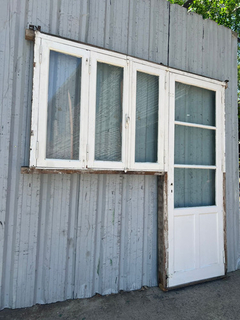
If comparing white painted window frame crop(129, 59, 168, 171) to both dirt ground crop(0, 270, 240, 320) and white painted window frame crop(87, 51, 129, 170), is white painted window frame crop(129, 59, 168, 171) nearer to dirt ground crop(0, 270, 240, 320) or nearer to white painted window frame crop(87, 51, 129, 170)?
white painted window frame crop(87, 51, 129, 170)

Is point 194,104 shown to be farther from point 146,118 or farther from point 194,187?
point 194,187

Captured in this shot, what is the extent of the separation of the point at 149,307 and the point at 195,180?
1424mm

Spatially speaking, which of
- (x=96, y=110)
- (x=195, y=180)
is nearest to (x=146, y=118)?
(x=96, y=110)

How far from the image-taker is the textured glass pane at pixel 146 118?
2322 millimetres

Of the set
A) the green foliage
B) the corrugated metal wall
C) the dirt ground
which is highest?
the green foliage

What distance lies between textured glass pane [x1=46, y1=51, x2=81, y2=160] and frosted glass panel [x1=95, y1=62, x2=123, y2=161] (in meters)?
0.21

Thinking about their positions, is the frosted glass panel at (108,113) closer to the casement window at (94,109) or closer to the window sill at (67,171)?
the casement window at (94,109)

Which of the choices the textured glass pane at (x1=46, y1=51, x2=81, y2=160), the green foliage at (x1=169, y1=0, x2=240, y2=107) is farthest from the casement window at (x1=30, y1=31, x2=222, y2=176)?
the green foliage at (x1=169, y1=0, x2=240, y2=107)

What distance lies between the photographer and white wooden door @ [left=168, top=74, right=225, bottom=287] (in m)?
2.45

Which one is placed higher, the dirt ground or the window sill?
the window sill

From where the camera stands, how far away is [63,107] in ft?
6.48

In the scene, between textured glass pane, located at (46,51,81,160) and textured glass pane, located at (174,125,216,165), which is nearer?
textured glass pane, located at (46,51,81,160)

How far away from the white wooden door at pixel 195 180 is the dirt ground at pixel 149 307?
7.7 inches

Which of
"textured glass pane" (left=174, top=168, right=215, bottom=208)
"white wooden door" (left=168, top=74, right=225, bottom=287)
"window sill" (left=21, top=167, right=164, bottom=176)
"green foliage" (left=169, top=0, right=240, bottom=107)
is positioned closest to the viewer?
"window sill" (left=21, top=167, right=164, bottom=176)
